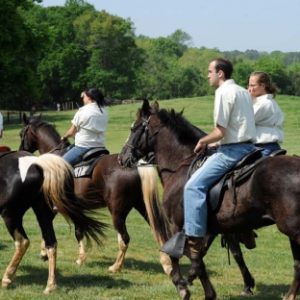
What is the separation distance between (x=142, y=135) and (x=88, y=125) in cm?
253

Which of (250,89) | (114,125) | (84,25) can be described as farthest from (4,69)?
(84,25)

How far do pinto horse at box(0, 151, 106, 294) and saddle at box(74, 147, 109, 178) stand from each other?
1.72 m

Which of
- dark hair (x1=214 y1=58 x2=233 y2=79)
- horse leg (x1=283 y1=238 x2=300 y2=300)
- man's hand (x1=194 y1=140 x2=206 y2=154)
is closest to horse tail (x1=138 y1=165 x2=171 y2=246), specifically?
man's hand (x1=194 y1=140 x2=206 y2=154)

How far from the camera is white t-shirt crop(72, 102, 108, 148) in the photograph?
33.0 feet

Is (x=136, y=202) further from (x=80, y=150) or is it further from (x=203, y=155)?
(x=203, y=155)

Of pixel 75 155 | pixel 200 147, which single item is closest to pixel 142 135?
pixel 200 147

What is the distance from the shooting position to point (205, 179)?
6.97 metres

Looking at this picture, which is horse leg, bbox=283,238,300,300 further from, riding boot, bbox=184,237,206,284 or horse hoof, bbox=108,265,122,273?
horse hoof, bbox=108,265,122,273

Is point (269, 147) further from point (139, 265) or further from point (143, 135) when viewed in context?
point (139, 265)

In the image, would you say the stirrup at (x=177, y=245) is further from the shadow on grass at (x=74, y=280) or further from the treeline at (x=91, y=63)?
the treeline at (x=91, y=63)

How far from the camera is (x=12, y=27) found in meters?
36.5

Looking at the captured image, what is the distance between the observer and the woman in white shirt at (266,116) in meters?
7.68

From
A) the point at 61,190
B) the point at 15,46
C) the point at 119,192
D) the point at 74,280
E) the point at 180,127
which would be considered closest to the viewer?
the point at 180,127

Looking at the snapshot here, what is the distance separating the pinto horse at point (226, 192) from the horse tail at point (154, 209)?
4.36 feet
